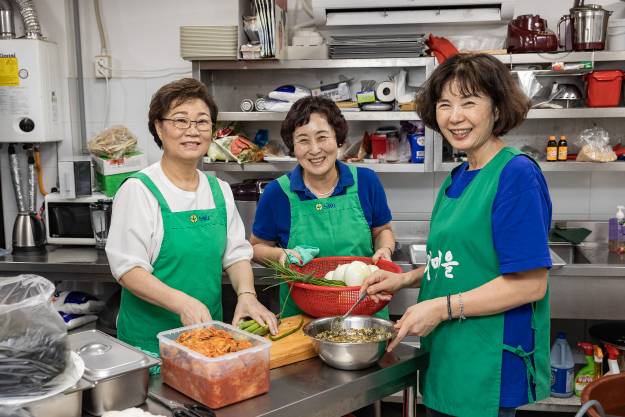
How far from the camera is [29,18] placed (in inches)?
158

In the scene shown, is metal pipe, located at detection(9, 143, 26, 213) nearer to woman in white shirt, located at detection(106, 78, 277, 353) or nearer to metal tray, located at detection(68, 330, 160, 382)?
woman in white shirt, located at detection(106, 78, 277, 353)

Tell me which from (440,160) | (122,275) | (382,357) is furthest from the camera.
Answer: (440,160)

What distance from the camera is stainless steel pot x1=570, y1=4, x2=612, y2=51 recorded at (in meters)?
3.42

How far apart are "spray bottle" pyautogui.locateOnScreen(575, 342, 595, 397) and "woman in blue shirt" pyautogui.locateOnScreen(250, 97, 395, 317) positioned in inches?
60.9

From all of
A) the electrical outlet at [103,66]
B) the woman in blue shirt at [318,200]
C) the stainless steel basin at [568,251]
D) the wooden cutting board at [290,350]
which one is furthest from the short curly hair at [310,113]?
the electrical outlet at [103,66]

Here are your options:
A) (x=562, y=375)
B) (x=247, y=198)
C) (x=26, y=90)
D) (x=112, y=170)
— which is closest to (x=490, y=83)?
(x=562, y=375)

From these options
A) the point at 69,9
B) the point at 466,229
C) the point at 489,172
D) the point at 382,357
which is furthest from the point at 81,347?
the point at 69,9

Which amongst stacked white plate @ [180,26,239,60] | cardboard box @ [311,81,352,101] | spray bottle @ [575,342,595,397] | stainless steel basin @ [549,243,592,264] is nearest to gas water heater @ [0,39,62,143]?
stacked white plate @ [180,26,239,60]

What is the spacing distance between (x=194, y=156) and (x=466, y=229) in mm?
929

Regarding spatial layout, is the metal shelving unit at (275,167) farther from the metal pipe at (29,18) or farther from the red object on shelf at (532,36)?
the metal pipe at (29,18)

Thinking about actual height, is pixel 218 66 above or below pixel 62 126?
above

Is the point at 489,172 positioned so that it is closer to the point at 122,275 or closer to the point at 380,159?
the point at 122,275

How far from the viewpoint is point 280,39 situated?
3721 mm

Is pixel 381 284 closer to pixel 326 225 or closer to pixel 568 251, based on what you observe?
pixel 326 225
